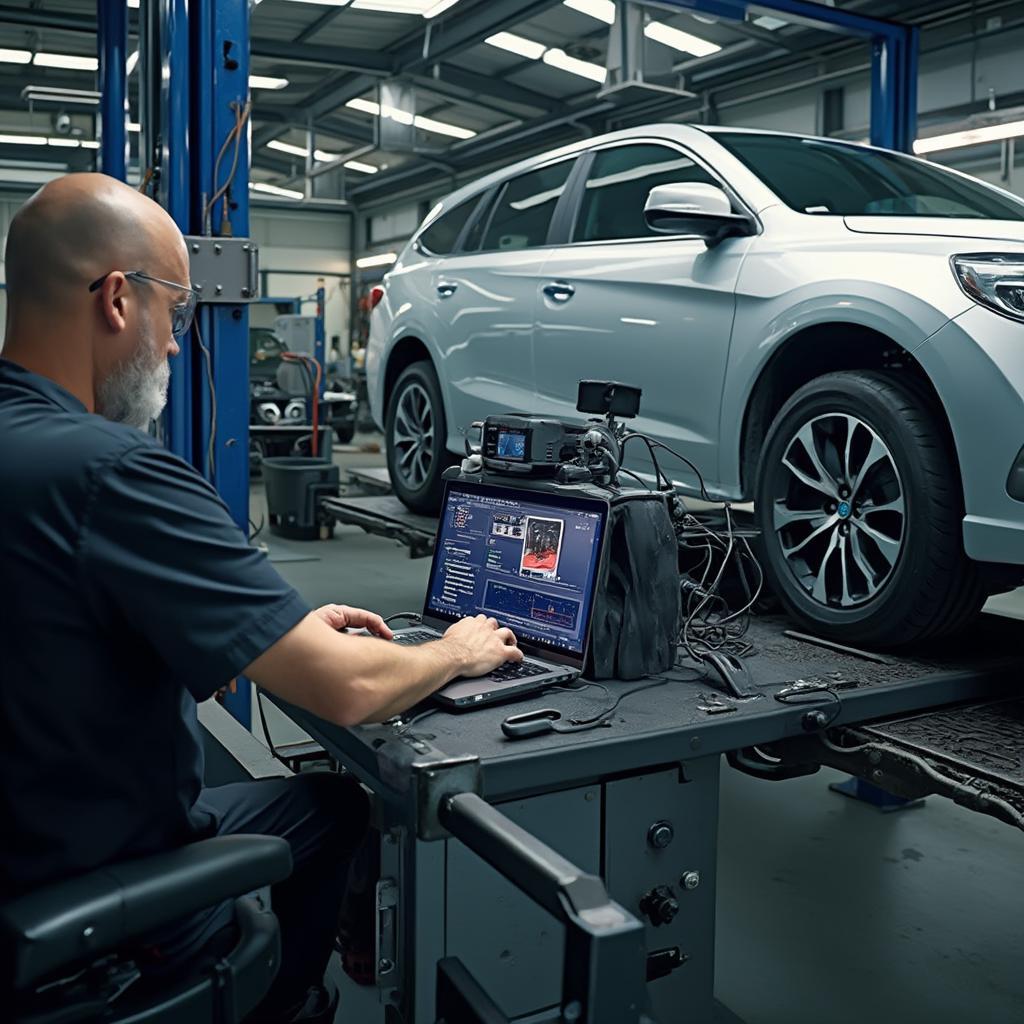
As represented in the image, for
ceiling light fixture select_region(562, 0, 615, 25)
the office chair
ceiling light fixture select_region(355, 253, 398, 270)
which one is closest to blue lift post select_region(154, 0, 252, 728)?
the office chair

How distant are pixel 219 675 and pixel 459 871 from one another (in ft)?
1.94

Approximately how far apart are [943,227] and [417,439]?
260 centimetres

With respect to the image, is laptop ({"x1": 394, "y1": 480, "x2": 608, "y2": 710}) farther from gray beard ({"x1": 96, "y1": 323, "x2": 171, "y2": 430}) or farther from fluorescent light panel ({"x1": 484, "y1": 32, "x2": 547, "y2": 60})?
fluorescent light panel ({"x1": 484, "y1": 32, "x2": 547, "y2": 60})

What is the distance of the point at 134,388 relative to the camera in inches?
61.9

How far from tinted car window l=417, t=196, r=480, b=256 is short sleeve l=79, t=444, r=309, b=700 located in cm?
362

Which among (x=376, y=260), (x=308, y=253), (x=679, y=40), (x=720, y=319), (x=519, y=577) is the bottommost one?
(x=519, y=577)

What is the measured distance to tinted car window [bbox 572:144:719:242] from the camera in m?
3.73

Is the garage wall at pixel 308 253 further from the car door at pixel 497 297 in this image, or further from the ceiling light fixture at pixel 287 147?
the car door at pixel 497 297

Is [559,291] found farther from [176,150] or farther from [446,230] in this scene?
[176,150]

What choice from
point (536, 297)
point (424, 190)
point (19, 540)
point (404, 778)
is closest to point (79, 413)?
point (19, 540)

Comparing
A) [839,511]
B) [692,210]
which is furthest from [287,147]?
[839,511]

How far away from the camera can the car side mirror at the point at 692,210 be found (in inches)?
122

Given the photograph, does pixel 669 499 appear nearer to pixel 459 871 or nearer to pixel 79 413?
pixel 459 871

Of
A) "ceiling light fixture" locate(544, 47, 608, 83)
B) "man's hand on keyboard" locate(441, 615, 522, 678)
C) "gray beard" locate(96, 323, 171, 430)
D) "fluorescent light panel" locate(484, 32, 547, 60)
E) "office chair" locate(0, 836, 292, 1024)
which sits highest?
"fluorescent light panel" locate(484, 32, 547, 60)
